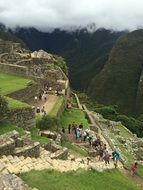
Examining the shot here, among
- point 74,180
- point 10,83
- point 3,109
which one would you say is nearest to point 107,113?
point 10,83

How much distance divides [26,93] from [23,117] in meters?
12.6

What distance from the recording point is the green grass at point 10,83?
35831 millimetres

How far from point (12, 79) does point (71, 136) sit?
13716mm

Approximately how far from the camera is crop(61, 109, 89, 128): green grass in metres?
37.4

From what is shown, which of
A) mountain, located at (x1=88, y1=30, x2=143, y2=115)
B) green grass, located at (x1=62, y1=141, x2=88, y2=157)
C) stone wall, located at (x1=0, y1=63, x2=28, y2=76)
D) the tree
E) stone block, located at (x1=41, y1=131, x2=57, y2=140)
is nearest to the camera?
the tree

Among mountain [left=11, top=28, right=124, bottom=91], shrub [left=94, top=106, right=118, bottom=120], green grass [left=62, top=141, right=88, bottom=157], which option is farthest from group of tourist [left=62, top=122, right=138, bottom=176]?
mountain [left=11, top=28, right=124, bottom=91]

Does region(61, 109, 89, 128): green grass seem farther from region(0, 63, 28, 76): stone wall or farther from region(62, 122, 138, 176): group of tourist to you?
region(0, 63, 28, 76): stone wall

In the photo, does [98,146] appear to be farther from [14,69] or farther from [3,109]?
[14,69]

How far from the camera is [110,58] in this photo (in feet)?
564


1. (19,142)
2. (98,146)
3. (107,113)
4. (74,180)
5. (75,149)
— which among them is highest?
(19,142)

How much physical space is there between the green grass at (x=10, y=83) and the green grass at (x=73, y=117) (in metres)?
4.18

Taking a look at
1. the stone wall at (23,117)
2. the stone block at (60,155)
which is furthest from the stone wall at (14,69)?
the stone block at (60,155)

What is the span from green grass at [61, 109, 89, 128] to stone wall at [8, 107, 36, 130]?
9.25 metres

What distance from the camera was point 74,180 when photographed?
1689cm
